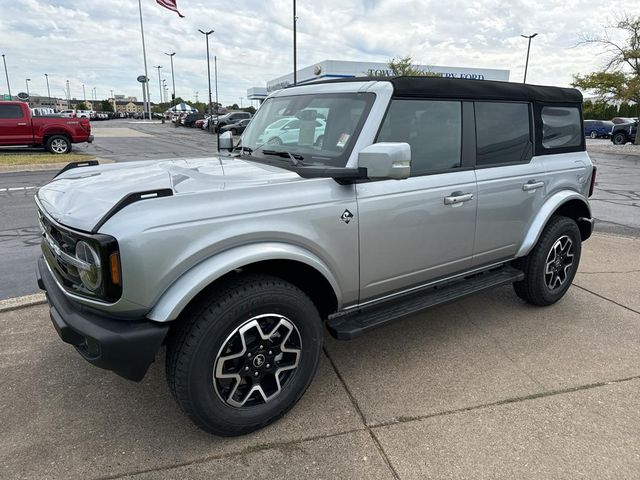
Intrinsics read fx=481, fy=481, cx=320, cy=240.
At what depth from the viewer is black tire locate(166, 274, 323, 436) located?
235 cm

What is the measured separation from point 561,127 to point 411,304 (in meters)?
2.36

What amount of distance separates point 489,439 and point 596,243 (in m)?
5.04

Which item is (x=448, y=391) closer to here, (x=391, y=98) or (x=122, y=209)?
(x=391, y=98)

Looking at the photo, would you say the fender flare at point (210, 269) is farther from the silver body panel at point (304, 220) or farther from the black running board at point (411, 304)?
the black running board at point (411, 304)

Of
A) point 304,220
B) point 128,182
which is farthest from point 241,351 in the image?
point 128,182

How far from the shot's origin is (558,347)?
364 centimetres

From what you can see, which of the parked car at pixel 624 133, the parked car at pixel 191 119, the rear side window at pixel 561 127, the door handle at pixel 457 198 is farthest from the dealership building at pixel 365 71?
the door handle at pixel 457 198

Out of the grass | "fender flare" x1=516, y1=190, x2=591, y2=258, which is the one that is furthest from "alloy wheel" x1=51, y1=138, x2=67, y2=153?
"fender flare" x1=516, y1=190, x2=591, y2=258

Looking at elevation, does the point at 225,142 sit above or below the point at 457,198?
above

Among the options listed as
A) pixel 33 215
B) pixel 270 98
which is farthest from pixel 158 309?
pixel 33 215

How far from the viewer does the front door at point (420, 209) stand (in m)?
2.95

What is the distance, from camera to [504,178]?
12.1 ft

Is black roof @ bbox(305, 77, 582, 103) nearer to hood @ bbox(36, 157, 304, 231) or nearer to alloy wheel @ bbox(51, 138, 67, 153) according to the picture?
hood @ bbox(36, 157, 304, 231)

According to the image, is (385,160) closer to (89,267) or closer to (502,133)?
(89,267)
